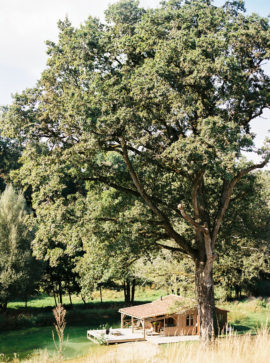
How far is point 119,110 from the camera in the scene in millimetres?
10633

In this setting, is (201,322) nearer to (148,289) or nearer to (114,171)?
(114,171)

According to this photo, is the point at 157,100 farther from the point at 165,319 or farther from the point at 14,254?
the point at 14,254

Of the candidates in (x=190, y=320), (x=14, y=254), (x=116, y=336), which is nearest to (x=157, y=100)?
(x=116, y=336)

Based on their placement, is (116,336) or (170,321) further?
(170,321)

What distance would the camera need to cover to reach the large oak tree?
10711mm

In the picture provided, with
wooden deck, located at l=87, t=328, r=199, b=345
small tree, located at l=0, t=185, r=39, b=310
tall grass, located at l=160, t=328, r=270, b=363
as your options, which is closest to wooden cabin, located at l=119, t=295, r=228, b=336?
wooden deck, located at l=87, t=328, r=199, b=345

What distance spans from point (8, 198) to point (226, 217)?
82.7 feet

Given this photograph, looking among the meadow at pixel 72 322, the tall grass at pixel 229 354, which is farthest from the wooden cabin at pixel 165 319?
the tall grass at pixel 229 354

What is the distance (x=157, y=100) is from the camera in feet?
35.5

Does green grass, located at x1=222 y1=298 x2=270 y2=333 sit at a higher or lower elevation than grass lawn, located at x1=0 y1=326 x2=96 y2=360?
higher

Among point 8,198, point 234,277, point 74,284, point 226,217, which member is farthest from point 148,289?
point 226,217

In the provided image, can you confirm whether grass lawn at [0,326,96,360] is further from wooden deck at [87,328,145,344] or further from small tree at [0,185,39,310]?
small tree at [0,185,39,310]

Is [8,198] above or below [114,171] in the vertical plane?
above

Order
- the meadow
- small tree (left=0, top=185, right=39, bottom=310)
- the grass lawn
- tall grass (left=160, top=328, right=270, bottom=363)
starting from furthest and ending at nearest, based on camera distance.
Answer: small tree (left=0, top=185, right=39, bottom=310)
the meadow
the grass lawn
tall grass (left=160, top=328, right=270, bottom=363)
